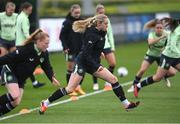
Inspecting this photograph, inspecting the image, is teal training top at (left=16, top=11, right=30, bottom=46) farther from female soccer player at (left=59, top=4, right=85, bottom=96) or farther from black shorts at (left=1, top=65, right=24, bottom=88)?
black shorts at (left=1, top=65, right=24, bottom=88)

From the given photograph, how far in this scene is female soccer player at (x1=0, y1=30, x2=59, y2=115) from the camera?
1364 cm

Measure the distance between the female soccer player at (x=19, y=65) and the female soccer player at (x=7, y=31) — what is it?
5951 mm

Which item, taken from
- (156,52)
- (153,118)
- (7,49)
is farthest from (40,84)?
(153,118)

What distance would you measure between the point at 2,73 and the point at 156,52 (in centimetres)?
536

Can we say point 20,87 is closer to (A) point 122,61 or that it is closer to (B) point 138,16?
(A) point 122,61

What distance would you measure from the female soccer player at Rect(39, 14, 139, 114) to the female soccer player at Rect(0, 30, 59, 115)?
0.85m

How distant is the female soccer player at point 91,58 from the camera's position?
1426 centimetres

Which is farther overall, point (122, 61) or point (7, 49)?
point (122, 61)

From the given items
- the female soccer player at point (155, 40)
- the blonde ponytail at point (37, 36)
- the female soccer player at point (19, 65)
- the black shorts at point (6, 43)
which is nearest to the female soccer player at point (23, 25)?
the black shorts at point (6, 43)

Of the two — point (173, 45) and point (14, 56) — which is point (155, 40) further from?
point (14, 56)

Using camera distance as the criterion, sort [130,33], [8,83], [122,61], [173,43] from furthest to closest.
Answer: [130,33] < [122,61] < [173,43] < [8,83]

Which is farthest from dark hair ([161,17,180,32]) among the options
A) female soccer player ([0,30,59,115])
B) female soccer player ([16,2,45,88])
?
female soccer player ([16,2,45,88])

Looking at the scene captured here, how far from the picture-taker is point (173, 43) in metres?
16.1

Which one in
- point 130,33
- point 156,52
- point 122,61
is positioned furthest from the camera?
point 130,33
